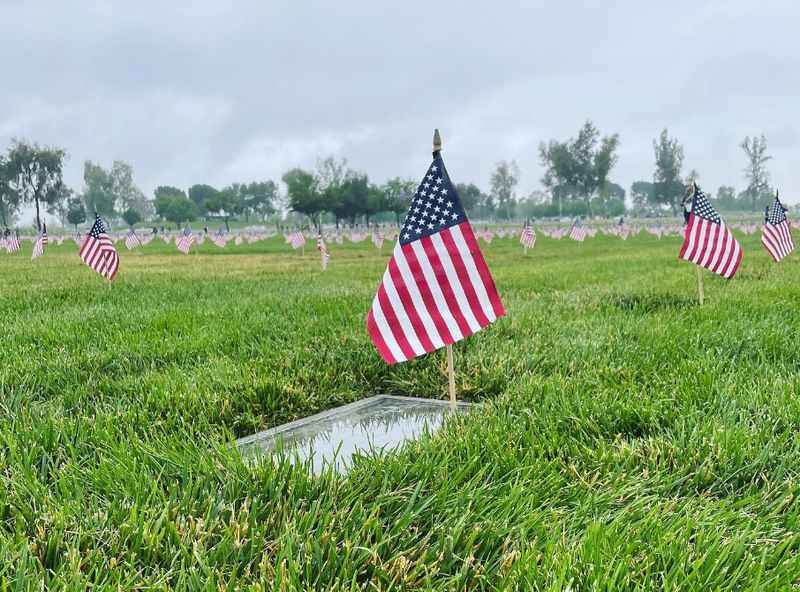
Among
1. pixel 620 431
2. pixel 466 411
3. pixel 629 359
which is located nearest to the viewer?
pixel 620 431

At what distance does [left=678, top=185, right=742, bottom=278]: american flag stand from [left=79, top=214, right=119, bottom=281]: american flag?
315 inches

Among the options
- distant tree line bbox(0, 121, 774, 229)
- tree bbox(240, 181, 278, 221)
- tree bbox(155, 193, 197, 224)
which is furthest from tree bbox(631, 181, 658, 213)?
tree bbox(155, 193, 197, 224)

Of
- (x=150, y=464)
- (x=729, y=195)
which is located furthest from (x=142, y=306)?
(x=729, y=195)

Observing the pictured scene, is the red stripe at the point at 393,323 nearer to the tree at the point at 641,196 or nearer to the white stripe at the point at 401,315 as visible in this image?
the white stripe at the point at 401,315

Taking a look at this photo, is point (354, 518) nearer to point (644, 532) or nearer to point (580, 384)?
point (644, 532)

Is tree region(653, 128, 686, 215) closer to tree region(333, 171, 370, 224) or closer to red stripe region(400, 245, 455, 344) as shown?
tree region(333, 171, 370, 224)

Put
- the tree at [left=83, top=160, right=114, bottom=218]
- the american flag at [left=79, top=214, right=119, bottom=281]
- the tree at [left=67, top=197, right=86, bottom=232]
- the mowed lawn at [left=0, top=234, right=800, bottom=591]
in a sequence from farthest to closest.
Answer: the tree at [left=83, top=160, right=114, bottom=218] < the tree at [left=67, top=197, right=86, bottom=232] < the american flag at [left=79, top=214, right=119, bottom=281] < the mowed lawn at [left=0, top=234, right=800, bottom=591]

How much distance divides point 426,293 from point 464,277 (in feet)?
0.71

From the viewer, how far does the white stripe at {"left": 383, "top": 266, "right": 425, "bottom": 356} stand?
301 centimetres

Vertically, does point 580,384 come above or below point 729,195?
below

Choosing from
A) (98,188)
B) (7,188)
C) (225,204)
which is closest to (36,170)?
(7,188)

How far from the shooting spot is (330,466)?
2217 mm

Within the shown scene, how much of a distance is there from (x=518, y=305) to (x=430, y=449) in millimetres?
4579

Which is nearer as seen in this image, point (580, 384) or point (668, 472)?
point (668, 472)
